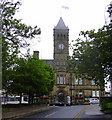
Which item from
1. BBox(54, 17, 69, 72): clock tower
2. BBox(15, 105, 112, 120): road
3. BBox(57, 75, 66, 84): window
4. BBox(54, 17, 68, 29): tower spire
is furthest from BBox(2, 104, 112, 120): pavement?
BBox(54, 17, 68, 29): tower spire

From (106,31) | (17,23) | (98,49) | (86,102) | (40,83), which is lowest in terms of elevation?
(86,102)

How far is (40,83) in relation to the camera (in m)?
33.4

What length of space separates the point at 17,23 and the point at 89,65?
21.0 ft

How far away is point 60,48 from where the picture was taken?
252 feet

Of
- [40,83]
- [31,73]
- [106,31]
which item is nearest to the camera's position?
[106,31]

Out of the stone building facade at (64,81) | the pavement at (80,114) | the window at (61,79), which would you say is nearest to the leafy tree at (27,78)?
the pavement at (80,114)

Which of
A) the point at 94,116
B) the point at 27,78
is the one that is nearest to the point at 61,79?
the point at 27,78

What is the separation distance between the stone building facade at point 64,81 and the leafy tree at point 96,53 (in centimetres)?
5491

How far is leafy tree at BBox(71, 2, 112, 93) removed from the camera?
1533 centimetres

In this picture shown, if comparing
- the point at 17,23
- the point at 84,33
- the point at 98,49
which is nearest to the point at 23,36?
the point at 17,23

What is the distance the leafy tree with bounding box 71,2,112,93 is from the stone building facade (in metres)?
54.9

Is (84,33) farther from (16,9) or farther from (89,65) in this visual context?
(16,9)

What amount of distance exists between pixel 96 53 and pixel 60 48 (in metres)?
60.6

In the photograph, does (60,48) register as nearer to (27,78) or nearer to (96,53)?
(27,78)
